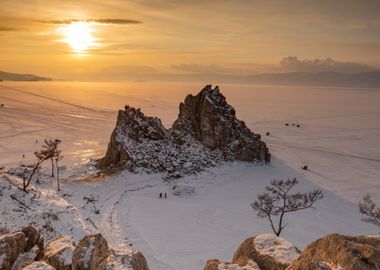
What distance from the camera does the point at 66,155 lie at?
80062 millimetres

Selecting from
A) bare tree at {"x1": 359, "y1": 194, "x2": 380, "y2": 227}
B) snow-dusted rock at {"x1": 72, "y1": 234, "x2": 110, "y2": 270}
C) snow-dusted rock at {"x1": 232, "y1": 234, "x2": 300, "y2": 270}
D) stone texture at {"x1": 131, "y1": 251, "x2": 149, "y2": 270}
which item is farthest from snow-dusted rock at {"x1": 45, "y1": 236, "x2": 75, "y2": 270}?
bare tree at {"x1": 359, "y1": 194, "x2": 380, "y2": 227}

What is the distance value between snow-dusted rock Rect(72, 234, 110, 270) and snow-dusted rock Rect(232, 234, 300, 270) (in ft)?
20.4

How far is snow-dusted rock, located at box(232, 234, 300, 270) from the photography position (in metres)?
15.9

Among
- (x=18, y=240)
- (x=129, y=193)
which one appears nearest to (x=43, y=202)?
(x=129, y=193)

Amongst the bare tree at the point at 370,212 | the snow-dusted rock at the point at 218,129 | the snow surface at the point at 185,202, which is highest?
the snow-dusted rock at the point at 218,129

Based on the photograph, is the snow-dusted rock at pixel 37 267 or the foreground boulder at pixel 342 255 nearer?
the foreground boulder at pixel 342 255

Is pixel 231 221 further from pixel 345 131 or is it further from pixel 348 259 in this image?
pixel 345 131

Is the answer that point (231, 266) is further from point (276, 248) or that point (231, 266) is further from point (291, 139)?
point (291, 139)

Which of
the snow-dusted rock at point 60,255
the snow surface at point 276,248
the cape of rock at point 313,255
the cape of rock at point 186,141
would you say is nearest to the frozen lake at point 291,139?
the cape of rock at point 186,141

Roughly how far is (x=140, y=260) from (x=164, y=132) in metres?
56.2

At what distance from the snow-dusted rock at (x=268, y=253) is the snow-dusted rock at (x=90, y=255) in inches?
244

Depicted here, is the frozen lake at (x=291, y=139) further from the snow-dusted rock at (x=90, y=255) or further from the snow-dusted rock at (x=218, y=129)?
the snow-dusted rock at (x=90, y=255)

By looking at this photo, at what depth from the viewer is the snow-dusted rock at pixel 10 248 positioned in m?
16.3

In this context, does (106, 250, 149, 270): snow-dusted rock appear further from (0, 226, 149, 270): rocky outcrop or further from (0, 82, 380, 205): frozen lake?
(0, 82, 380, 205): frozen lake
